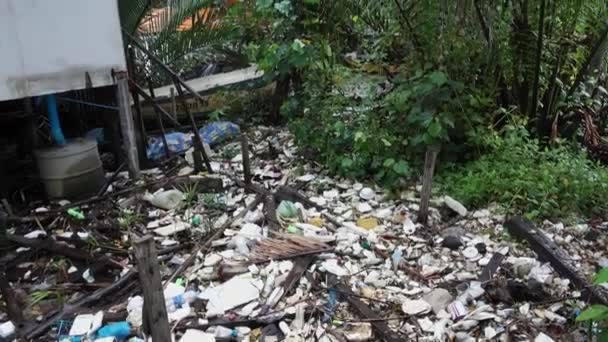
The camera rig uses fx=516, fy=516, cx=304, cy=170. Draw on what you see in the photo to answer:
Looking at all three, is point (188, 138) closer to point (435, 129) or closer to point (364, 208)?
point (364, 208)

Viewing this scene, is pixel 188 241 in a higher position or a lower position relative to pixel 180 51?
lower

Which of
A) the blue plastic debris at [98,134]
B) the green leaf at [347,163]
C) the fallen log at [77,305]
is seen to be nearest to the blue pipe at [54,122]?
the blue plastic debris at [98,134]

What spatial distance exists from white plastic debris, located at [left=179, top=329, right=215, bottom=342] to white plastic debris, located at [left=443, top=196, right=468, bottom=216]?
2269 millimetres

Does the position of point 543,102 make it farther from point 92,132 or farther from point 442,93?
point 92,132

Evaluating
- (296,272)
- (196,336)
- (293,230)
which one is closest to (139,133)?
(293,230)

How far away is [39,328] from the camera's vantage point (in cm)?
304

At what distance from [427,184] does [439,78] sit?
1.00 metres

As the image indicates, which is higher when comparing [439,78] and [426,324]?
[439,78]

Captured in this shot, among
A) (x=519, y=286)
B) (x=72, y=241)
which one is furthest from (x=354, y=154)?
(x=72, y=241)

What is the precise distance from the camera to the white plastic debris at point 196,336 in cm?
291

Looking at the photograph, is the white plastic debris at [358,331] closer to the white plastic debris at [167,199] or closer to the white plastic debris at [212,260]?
the white plastic debris at [212,260]

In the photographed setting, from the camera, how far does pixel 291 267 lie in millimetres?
3549

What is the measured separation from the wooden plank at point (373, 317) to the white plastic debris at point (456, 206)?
141 cm

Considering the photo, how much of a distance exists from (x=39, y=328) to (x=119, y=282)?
1.77ft
